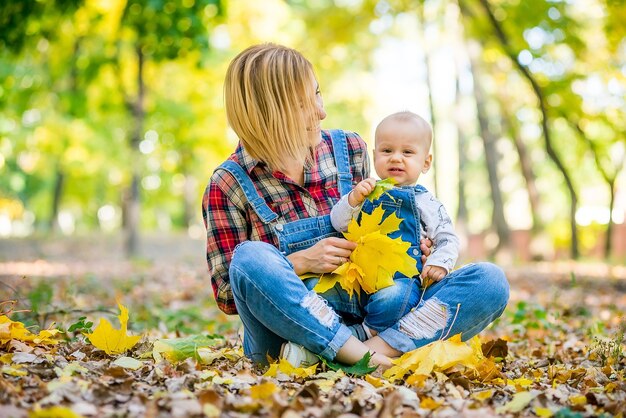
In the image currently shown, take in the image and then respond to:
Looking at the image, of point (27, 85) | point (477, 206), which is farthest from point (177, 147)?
point (477, 206)

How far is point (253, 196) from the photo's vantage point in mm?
2844

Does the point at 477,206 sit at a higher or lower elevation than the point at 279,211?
lower

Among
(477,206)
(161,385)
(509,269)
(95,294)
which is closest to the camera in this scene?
(161,385)

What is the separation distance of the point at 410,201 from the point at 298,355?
0.83 meters

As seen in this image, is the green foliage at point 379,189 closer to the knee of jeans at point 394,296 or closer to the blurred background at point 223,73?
the knee of jeans at point 394,296

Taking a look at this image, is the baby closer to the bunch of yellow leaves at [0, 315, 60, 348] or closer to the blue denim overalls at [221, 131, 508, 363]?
the blue denim overalls at [221, 131, 508, 363]

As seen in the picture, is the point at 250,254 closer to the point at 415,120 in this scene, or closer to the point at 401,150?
→ the point at 401,150

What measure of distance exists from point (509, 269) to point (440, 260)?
742 centimetres

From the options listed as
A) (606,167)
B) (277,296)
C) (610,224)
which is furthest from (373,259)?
(610,224)

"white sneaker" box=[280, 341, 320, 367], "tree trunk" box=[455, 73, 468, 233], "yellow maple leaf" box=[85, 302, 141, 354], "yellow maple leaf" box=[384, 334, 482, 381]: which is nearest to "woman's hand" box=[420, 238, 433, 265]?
"yellow maple leaf" box=[384, 334, 482, 381]

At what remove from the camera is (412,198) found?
2875 mm

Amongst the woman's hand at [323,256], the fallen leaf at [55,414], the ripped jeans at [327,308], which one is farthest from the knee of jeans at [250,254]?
the fallen leaf at [55,414]

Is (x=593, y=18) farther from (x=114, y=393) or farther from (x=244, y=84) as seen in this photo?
(x=114, y=393)

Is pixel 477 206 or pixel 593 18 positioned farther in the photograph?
pixel 477 206
